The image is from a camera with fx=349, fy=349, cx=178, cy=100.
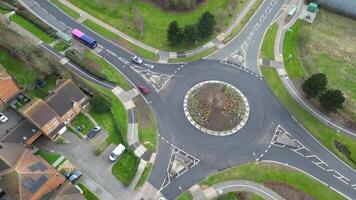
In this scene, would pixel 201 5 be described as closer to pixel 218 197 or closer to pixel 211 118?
pixel 211 118

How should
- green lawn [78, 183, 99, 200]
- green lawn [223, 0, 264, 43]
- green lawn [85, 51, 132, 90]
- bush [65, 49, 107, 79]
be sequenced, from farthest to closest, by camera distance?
green lawn [223, 0, 264, 43] < bush [65, 49, 107, 79] < green lawn [85, 51, 132, 90] < green lawn [78, 183, 99, 200]

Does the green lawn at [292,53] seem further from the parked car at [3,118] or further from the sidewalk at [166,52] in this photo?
the parked car at [3,118]

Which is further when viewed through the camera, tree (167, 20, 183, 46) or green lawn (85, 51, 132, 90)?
tree (167, 20, 183, 46)

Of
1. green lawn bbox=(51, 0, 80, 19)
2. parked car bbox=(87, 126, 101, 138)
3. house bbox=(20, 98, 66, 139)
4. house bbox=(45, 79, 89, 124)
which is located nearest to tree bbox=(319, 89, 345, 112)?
parked car bbox=(87, 126, 101, 138)

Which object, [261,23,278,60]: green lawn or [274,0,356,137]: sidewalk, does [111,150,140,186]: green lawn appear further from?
[261,23,278,60]: green lawn

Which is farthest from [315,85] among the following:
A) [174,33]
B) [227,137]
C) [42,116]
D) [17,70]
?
[17,70]

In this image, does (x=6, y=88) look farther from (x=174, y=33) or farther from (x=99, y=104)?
(x=174, y=33)
